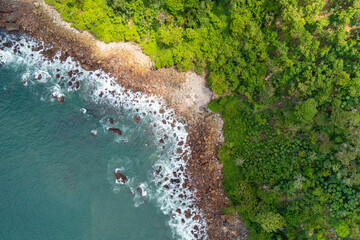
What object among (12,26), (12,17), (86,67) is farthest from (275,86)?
(12,17)

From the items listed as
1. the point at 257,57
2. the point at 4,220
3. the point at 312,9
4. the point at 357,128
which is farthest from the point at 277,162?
the point at 4,220

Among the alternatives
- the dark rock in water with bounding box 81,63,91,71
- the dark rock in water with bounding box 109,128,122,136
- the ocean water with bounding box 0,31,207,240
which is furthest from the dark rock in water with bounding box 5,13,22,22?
the dark rock in water with bounding box 109,128,122,136

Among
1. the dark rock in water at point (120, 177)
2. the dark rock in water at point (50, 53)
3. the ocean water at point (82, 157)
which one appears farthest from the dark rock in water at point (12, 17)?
the dark rock in water at point (120, 177)

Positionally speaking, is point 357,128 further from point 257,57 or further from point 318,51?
point 257,57

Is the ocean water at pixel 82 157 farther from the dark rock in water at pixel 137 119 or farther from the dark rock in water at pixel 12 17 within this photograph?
the dark rock in water at pixel 12 17

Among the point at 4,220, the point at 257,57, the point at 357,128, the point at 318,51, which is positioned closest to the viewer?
the point at 357,128

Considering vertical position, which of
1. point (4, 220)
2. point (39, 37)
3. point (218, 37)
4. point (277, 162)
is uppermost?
point (218, 37)
